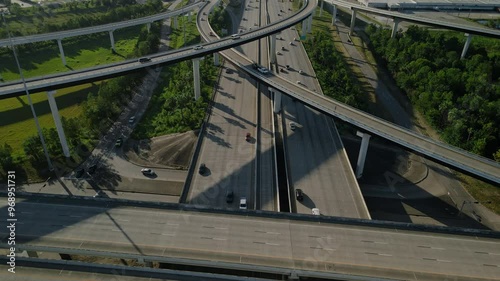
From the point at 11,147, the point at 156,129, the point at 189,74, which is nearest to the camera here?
the point at 11,147

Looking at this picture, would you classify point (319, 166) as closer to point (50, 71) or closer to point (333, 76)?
point (333, 76)

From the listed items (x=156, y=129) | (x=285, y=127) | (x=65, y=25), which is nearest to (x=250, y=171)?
(x=285, y=127)

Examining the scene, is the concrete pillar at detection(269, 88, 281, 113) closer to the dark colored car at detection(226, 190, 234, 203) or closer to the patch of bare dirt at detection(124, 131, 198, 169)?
the patch of bare dirt at detection(124, 131, 198, 169)

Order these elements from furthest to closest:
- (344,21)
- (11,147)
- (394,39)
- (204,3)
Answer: (344,21) < (204,3) < (394,39) < (11,147)

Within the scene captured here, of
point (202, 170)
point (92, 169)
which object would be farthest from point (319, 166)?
point (92, 169)

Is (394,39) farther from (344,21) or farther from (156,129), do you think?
(156,129)
